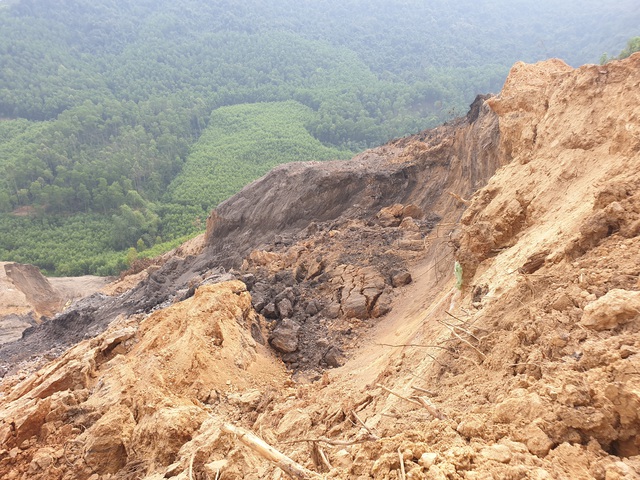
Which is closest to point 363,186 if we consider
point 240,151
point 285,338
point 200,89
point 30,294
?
point 285,338

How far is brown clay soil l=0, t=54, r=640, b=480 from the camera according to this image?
3.02 m

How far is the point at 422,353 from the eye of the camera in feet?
20.1

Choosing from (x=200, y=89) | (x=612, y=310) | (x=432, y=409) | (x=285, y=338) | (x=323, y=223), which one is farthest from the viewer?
(x=200, y=89)

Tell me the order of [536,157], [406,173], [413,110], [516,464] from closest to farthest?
[516,464] → [536,157] → [406,173] → [413,110]

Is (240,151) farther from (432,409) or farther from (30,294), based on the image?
(432,409)

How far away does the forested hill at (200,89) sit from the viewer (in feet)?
140

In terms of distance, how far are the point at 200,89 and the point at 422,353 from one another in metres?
79.9

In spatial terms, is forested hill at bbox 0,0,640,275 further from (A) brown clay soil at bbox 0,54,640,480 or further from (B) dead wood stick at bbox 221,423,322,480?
(B) dead wood stick at bbox 221,423,322,480

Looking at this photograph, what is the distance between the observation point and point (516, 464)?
269 centimetres

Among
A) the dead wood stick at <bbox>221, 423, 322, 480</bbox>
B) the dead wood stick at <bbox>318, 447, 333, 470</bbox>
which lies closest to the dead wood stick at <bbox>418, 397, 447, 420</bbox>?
the dead wood stick at <bbox>318, 447, 333, 470</bbox>

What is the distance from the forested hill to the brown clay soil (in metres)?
21.5

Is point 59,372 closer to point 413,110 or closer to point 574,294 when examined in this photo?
point 574,294

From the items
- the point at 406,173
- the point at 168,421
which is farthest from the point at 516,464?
the point at 406,173

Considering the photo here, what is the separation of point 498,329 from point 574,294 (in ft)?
2.92
